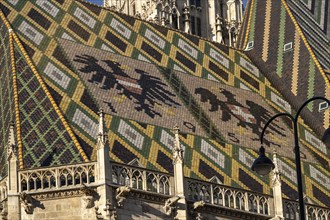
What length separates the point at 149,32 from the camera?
2867 centimetres

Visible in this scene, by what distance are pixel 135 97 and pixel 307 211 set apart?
4212mm

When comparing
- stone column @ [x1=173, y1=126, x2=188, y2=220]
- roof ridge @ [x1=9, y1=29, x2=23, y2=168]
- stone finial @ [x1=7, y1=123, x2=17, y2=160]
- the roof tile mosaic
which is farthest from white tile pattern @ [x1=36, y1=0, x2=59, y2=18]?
stone finial @ [x1=7, y1=123, x2=17, y2=160]

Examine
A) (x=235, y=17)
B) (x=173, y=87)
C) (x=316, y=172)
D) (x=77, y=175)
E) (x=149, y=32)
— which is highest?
(x=235, y=17)

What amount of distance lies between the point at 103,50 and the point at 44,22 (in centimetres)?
142

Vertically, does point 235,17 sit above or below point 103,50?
above

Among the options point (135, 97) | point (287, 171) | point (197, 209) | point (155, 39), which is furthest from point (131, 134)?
point (155, 39)

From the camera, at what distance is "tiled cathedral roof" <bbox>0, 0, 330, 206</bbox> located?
22219 mm

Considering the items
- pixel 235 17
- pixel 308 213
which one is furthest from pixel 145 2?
pixel 308 213

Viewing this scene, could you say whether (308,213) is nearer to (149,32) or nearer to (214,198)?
(214,198)

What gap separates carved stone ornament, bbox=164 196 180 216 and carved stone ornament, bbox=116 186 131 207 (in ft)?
3.37

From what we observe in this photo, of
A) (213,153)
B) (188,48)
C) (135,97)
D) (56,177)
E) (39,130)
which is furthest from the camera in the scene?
(188,48)

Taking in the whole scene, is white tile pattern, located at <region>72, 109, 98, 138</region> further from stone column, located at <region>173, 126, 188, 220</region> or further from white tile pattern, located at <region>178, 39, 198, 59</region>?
white tile pattern, located at <region>178, 39, 198, 59</region>

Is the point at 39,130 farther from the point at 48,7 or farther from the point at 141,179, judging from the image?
the point at 48,7

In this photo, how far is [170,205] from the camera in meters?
21.1
